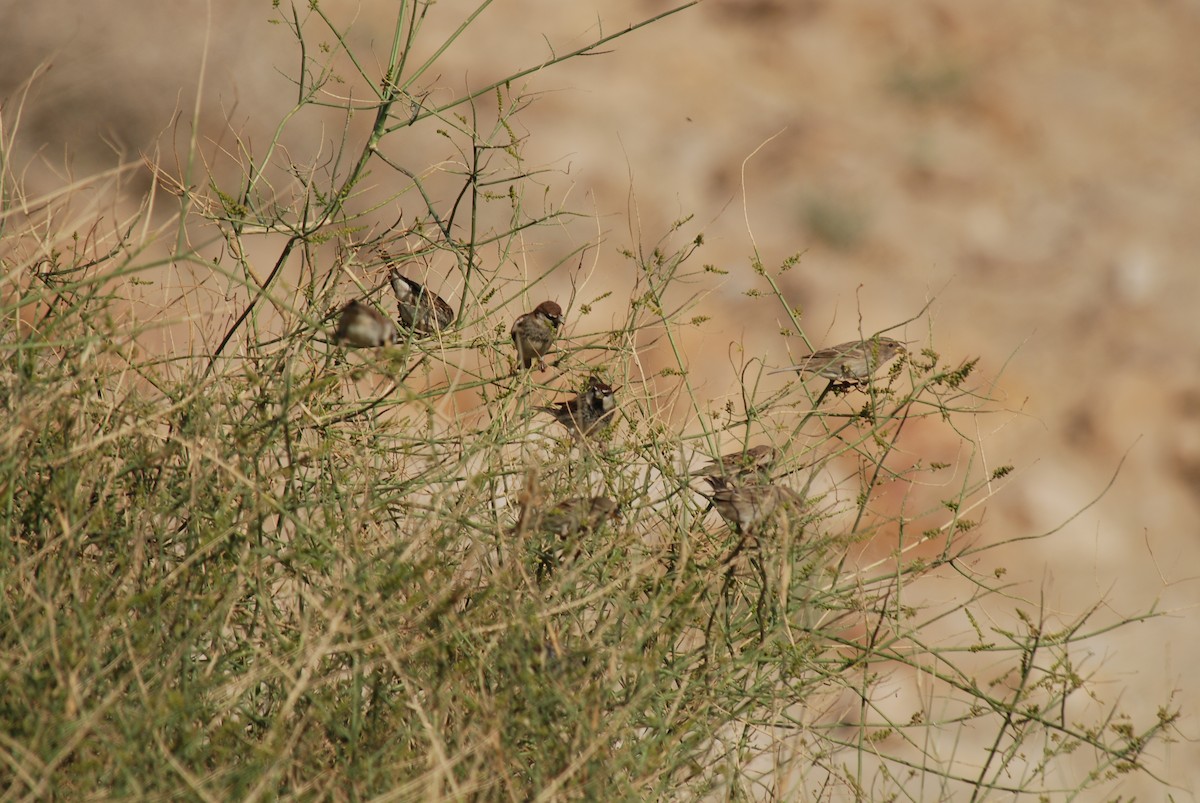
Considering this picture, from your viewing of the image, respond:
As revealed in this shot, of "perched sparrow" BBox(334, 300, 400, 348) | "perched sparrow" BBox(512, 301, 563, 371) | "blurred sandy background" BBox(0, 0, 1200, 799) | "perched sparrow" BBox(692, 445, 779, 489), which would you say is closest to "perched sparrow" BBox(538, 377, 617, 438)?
"perched sparrow" BBox(512, 301, 563, 371)

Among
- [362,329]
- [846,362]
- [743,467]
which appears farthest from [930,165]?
[362,329]

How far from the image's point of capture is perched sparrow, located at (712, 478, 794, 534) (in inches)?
113

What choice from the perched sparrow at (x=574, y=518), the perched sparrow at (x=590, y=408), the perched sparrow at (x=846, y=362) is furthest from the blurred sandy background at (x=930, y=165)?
the perched sparrow at (x=574, y=518)

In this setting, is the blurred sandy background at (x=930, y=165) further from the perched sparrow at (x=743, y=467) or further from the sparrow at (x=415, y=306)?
the perched sparrow at (x=743, y=467)

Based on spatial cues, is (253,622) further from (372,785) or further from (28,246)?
(28,246)

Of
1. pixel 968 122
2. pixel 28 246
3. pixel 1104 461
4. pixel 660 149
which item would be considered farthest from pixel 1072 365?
pixel 28 246

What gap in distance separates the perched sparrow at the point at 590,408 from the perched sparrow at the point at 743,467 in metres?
0.36

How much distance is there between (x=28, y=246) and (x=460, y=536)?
2129 mm

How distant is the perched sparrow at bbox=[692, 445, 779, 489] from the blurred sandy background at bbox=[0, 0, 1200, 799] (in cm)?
607

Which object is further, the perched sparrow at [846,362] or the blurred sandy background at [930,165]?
the blurred sandy background at [930,165]

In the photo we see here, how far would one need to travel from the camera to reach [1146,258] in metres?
12.2

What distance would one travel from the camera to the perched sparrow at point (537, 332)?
354 cm

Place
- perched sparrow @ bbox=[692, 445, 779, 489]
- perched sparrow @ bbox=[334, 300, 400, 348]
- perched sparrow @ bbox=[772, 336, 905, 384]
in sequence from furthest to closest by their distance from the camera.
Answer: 1. perched sparrow @ bbox=[772, 336, 905, 384]
2. perched sparrow @ bbox=[692, 445, 779, 489]
3. perched sparrow @ bbox=[334, 300, 400, 348]

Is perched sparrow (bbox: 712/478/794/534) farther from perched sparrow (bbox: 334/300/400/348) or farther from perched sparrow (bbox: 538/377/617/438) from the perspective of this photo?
perched sparrow (bbox: 334/300/400/348)
